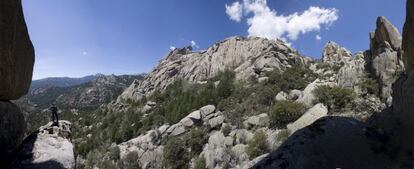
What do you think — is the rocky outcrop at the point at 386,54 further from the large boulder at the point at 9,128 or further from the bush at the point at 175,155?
the large boulder at the point at 9,128

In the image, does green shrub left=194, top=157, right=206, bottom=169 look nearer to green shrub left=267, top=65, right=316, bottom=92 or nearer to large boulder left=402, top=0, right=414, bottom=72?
green shrub left=267, top=65, right=316, bottom=92

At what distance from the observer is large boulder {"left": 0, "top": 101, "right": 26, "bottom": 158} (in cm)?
1005

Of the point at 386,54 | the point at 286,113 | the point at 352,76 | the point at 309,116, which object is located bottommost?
the point at 309,116

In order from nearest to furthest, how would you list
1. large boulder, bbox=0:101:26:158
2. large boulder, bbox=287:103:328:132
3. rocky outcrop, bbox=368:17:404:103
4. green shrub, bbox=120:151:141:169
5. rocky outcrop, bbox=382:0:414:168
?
large boulder, bbox=0:101:26:158 < rocky outcrop, bbox=382:0:414:168 < rocky outcrop, bbox=368:17:404:103 < large boulder, bbox=287:103:328:132 < green shrub, bbox=120:151:141:169

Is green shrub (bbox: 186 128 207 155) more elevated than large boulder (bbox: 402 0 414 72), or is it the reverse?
large boulder (bbox: 402 0 414 72)

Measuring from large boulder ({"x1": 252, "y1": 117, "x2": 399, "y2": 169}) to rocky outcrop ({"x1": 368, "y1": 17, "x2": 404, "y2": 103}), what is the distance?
3315cm

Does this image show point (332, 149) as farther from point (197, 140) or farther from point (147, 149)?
point (147, 149)

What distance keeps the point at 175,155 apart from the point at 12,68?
4821 cm

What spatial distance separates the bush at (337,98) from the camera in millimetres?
47500

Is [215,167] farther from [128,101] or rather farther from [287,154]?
[128,101]

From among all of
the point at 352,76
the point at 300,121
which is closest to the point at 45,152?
the point at 300,121

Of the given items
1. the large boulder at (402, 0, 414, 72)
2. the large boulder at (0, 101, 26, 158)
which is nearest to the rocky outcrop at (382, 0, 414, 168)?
the large boulder at (402, 0, 414, 72)

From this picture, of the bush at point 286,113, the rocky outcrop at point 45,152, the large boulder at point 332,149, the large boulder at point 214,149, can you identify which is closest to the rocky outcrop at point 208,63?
the large boulder at point 214,149

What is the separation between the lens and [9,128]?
10508 mm
